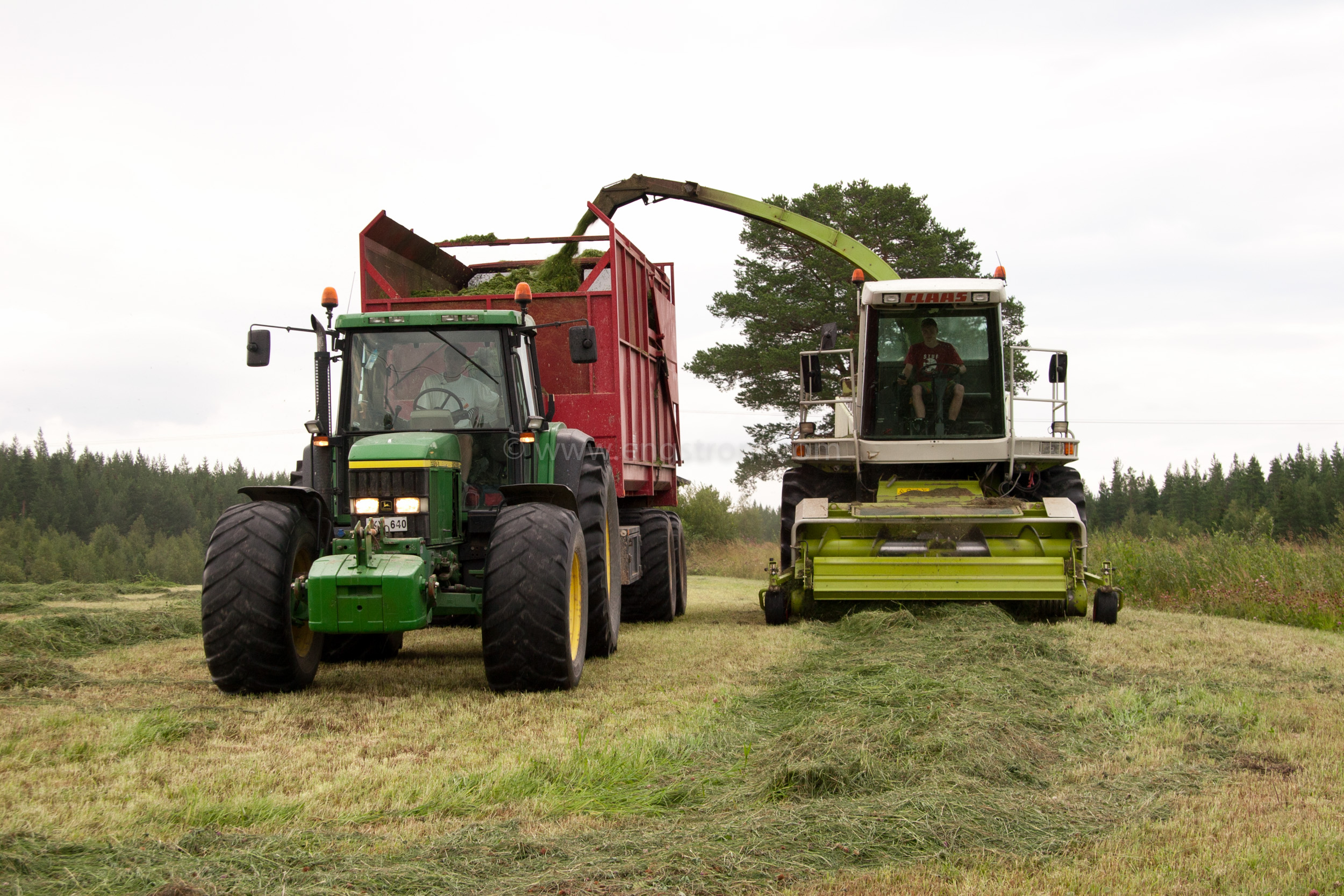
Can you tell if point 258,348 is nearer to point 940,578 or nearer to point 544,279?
point 544,279

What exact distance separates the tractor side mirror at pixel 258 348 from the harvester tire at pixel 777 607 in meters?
4.86

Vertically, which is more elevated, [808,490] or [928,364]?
Result: [928,364]

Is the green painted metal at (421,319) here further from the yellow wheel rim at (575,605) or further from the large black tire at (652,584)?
the large black tire at (652,584)

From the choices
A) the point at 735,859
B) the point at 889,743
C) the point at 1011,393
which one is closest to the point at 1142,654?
the point at 1011,393

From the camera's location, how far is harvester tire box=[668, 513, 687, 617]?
40.2 feet

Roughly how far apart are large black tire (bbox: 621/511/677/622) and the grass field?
337 cm

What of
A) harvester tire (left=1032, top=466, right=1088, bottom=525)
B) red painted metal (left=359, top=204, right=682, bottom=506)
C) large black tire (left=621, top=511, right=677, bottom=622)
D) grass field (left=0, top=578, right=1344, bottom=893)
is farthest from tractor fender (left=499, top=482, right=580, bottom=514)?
harvester tire (left=1032, top=466, right=1088, bottom=525)

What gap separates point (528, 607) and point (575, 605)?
0.86m

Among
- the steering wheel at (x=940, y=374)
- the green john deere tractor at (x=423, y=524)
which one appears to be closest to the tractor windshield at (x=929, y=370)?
the steering wheel at (x=940, y=374)

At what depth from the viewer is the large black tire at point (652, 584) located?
11297 mm

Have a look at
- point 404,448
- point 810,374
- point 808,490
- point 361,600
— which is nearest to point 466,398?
point 404,448

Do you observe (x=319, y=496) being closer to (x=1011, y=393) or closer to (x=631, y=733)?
(x=631, y=733)

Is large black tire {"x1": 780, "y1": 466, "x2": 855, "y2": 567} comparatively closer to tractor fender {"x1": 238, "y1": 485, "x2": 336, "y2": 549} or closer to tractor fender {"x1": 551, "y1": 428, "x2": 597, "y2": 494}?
tractor fender {"x1": 551, "y1": 428, "x2": 597, "y2": 494}

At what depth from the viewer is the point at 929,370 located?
36.0 ft
